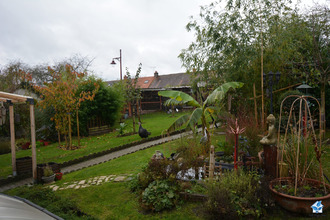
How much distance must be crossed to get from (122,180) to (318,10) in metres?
11.0

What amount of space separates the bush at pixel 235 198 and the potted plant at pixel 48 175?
16.7 feet

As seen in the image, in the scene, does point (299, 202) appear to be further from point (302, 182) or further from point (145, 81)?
point (145, 81)

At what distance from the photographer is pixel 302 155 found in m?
4.80

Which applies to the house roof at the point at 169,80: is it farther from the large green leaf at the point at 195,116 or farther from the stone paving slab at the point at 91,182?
the stone paving slab at the point at 91,182

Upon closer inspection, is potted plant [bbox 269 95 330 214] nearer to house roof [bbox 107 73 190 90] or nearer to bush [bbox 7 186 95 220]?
bush [bbox 7 186 95 220]

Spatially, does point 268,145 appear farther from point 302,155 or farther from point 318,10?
point 318,10

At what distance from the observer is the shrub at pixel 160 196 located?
478 centimetres

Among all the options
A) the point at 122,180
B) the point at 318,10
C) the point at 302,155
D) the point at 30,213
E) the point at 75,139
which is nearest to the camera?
the point at 30,213

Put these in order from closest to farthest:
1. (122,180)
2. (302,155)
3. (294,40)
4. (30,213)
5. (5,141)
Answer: (30,213), (302,155), (122,180), (294,40), (5,141)

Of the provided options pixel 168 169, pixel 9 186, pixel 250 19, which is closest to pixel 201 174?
pixel 168 169

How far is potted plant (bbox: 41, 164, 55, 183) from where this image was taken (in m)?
6.99

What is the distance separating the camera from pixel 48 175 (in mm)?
7090

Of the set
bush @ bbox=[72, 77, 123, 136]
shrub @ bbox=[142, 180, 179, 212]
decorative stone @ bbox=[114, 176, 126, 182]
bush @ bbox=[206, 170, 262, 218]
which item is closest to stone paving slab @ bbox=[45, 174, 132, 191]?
decorative stone @ bbox=[114, 176, 126, 182]

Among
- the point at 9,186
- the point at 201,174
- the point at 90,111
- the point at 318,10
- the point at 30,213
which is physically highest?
the point at 318,10
